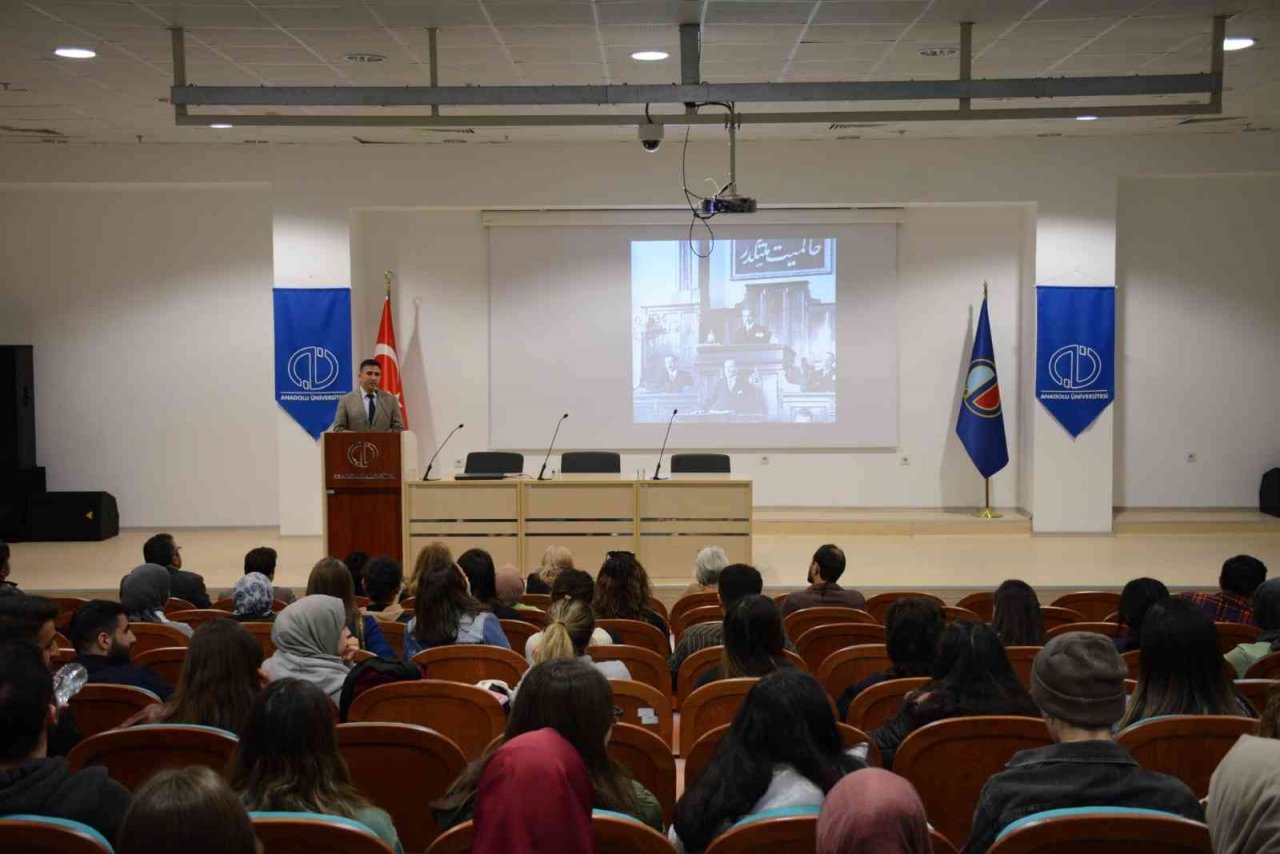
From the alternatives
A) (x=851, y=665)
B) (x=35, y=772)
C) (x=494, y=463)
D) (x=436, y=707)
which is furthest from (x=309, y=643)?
(x=494, y=463)

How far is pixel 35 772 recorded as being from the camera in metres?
2.54

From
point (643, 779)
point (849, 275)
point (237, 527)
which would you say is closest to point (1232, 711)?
point (643, 779)

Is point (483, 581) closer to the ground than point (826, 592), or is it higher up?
higher up

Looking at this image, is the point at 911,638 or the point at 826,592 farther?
the point at 826,592

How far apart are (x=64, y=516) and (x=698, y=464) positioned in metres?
6.11

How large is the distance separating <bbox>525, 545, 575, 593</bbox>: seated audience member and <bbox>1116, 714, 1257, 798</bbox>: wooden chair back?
3.85m

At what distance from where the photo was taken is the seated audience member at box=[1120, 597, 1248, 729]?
11.3ft

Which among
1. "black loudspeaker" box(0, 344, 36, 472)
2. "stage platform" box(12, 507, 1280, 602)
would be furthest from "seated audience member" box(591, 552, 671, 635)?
"black loudspeaker" box(0, 344, 36, 472)

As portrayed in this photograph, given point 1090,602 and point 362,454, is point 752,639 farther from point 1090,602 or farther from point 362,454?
point 362,454

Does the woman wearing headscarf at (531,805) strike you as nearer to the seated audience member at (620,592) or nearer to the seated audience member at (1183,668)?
the seated audience member at (1183,668)

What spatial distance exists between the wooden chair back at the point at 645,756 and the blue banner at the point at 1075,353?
9.41 meters

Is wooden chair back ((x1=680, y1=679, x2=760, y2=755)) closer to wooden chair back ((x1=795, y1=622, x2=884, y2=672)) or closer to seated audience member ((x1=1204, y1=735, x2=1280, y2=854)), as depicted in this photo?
wooden chair back ((x1=795, y1=622, x2=884, y2=672))

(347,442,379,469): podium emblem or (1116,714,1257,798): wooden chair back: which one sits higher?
(347,442,379,469): podium emblem

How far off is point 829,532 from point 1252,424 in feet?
14.3
